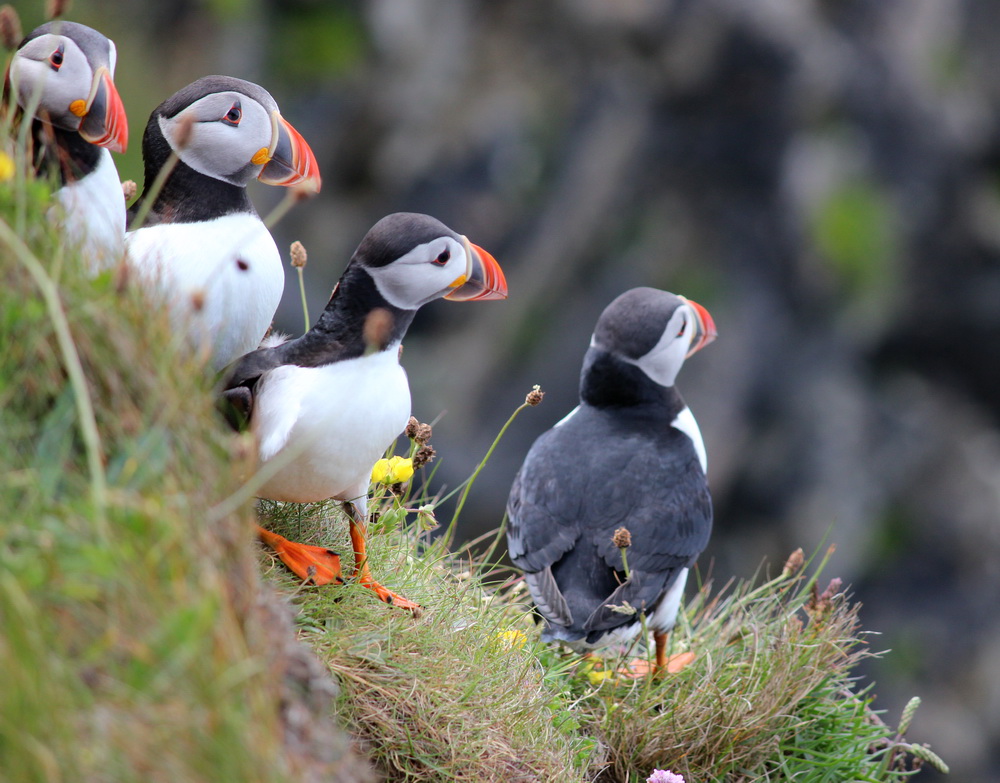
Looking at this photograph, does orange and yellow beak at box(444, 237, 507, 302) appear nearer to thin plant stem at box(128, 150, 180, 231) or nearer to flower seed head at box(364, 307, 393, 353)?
flower seed head at box(364, 307, 393, 353)

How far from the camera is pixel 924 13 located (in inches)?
723

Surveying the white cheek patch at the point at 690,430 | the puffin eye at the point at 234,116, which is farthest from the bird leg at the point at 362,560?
the white cheek patch at the point at 690,430

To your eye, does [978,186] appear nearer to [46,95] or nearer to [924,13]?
[924,13]

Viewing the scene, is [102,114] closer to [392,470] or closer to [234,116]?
[234,116]

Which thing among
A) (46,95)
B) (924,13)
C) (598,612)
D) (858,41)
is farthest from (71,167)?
(924,13)

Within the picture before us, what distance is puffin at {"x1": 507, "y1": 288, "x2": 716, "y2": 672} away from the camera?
3629mm

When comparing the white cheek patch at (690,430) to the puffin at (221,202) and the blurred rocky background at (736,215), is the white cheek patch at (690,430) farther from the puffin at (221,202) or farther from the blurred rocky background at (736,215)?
the blurred rocky background at (736,215)

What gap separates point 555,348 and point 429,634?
48.9ft

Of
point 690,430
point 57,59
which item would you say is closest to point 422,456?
point 690,430

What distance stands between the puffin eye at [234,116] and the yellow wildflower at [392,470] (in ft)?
3.77

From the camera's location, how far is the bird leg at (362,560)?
3.02m

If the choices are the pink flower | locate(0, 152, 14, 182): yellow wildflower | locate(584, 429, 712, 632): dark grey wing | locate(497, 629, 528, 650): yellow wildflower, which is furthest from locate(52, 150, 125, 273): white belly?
the pink flower

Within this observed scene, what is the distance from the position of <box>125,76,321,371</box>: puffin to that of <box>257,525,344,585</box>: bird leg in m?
0.52

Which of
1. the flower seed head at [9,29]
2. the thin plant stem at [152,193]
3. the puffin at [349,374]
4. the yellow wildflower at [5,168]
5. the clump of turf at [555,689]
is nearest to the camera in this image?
the yellow wildflower at [5,168]
